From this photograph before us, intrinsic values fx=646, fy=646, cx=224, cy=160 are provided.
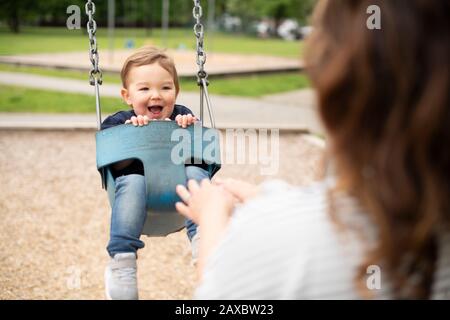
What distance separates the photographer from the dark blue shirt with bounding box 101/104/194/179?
209 cm

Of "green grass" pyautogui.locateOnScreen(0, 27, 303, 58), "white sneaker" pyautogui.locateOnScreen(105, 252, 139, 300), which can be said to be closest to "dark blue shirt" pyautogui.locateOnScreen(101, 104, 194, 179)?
"white sneaker" pyautogui.locateOnScreen(105, 252, 139, 300)

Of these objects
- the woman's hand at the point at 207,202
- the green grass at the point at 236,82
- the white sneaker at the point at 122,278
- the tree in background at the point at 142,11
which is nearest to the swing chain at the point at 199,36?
the white sneaker at the point at 122,278

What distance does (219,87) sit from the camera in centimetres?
999

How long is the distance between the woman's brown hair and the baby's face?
160 cm

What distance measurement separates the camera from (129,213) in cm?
189

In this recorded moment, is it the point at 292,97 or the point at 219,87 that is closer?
the point at 292,97

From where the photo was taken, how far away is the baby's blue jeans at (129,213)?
6.04 ft

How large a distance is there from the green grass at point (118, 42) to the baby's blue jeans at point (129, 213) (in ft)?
49.2

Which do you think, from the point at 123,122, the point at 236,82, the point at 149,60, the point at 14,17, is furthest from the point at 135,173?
the point at 14,17

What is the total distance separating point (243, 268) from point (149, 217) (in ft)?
3.63

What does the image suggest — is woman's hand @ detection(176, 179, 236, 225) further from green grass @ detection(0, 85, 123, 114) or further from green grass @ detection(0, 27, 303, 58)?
green grass @ detection(0, 27, 303, 58)

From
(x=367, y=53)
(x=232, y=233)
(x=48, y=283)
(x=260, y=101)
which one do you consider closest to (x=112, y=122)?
(x=48, y=283)

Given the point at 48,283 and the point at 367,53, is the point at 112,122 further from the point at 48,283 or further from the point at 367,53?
the point at 367,53

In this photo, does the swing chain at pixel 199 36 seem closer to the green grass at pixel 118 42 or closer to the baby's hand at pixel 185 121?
the baby's hand at pixel 185 121
